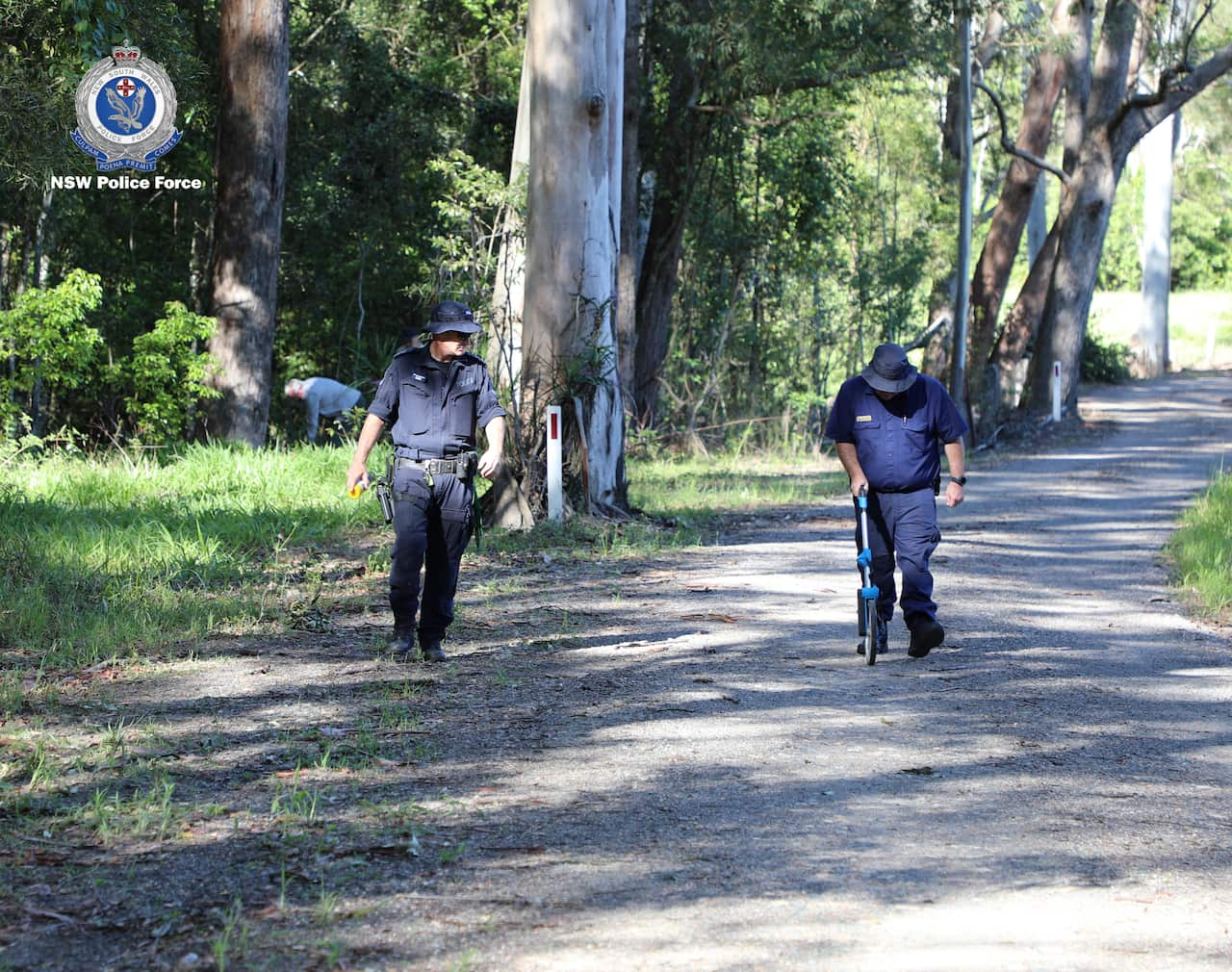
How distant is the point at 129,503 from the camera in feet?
46.8

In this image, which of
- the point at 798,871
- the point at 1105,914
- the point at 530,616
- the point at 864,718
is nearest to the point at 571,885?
the point at 798,871

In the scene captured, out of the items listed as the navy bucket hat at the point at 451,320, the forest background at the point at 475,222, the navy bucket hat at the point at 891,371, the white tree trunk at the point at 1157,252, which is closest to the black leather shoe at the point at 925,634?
the navy bucket hat at the point at 891,371

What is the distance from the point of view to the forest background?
21.8 meters

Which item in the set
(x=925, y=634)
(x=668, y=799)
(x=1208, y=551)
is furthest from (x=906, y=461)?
(x=1208, y=551)

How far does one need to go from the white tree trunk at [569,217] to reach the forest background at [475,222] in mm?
2648

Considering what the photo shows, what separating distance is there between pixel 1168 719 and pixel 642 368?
18.3 meters

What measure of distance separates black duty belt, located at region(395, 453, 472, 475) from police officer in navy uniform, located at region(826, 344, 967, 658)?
207 centimetres

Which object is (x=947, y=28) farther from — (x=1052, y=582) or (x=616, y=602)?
(x=616, y=602)

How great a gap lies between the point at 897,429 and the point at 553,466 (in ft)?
19.9

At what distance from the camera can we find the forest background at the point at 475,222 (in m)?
21.8

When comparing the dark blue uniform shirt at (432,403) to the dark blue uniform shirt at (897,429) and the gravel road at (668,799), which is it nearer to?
the gravel road at (668,799)

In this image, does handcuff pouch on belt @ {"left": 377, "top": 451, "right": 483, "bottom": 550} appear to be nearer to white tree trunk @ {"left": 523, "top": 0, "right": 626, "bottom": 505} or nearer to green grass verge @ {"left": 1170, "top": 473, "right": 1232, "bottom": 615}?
green grass verge @ {"left": 1170, "top": 473, "right": 1232, "bottom": 615}

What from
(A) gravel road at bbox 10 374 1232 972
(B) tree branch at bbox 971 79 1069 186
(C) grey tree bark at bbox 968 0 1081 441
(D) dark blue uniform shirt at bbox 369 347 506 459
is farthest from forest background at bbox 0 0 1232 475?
(A) gravel road at bbox 10 374 1232 972

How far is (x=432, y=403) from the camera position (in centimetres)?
878
